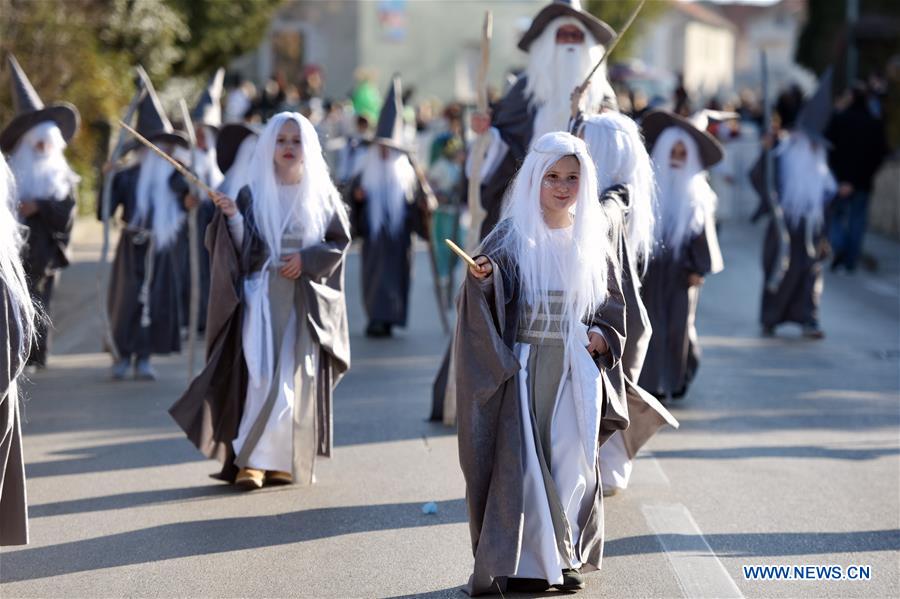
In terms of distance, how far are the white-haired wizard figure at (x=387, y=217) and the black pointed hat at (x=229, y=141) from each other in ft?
17.3

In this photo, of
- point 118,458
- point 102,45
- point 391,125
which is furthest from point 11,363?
point 102,45

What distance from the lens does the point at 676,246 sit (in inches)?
417

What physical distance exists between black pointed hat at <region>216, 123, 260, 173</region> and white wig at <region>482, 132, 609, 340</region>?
3.25 metres

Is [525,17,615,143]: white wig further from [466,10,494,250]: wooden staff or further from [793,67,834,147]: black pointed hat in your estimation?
[793,67,834,147]: black pointed hat

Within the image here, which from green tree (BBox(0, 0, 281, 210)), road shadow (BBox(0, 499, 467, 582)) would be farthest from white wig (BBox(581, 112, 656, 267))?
green tree (BBox(0, 0, 281, 210))

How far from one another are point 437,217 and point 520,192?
1214 centimetres

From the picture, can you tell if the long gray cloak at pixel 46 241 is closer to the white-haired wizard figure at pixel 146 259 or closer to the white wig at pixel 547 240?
the white-haired wizard figure at pixel 146 259

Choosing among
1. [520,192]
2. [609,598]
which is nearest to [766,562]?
[609,598]

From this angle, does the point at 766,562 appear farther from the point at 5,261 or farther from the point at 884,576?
the point at 5,261

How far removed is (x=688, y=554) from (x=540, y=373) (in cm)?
128

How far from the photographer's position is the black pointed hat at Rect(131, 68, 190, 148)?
11719 mm

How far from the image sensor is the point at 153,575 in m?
6.63

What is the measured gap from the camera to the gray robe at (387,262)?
14.5m

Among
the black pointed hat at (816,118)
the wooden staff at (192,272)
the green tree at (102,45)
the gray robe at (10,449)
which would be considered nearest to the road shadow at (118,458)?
the wooden staff at (192,272)
